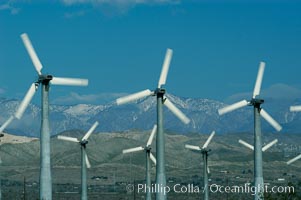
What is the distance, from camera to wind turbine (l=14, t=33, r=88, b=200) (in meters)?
89.1

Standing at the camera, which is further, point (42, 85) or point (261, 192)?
point (261, 192)

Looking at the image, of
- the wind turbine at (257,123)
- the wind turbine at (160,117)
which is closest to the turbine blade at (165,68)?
the wind turbine at (160,117)

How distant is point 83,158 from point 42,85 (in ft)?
151

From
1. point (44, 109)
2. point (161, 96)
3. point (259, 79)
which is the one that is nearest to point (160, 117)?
point (161, 96)

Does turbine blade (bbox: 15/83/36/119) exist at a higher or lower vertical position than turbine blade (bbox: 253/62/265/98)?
lower

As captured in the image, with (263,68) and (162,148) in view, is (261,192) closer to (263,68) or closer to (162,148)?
(162,148)

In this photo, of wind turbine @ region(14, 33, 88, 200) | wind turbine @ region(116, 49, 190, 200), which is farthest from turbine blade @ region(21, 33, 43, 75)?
wind turbine @ region(116, 49, 190, 200)

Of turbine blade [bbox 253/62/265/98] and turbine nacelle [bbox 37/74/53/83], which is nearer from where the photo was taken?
turbine nacelle [bbox 37/74/53/83]

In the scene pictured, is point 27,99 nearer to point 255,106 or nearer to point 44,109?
point 44,109

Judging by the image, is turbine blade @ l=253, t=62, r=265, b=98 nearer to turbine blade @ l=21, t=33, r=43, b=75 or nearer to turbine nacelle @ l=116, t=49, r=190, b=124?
turbine nacelle @ l=116, t=49, r=190, b=124

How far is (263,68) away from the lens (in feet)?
386

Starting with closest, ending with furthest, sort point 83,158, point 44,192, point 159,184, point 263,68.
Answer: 1. point 44,192
2. point 159,184
3. point 263,68
4. point 83,158

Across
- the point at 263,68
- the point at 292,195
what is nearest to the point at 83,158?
the point at 263,68

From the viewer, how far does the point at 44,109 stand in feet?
299
